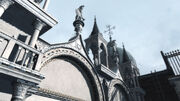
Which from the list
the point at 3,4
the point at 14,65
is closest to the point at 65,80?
the point at 14,65

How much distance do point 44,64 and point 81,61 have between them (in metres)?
3.02

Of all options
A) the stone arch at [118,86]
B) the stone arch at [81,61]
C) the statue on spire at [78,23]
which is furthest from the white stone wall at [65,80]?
the statue on spire at [78,23]

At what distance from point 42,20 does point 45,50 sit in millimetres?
1802

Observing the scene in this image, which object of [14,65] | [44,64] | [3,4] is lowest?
[14,65]

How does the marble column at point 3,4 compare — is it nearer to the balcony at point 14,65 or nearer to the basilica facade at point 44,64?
the basilica facade at point 44,64

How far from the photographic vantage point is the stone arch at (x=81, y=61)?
7940mm

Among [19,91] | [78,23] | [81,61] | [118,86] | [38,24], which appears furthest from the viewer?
[118,86]

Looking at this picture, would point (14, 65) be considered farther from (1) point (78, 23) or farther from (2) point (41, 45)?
(1) point (78, 23)

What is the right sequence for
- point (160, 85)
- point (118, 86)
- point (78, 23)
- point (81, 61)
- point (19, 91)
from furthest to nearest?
point (160, 85), point (118, 86), point (78, 23), point (81, 61), point (19, 91)

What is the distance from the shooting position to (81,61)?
32.0 feet

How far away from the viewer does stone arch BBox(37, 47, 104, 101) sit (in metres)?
7.94

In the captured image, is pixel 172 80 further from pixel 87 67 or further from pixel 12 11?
pixel 12 11

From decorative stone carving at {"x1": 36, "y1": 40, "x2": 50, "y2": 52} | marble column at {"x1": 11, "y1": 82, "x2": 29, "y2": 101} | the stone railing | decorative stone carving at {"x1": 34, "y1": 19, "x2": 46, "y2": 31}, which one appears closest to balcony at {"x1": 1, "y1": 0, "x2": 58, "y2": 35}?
decorative stone carving at {"x1": 34, "y1": 19, "x2": 46, "y2": 31}

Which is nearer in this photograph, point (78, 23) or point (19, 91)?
point (19, 91)
